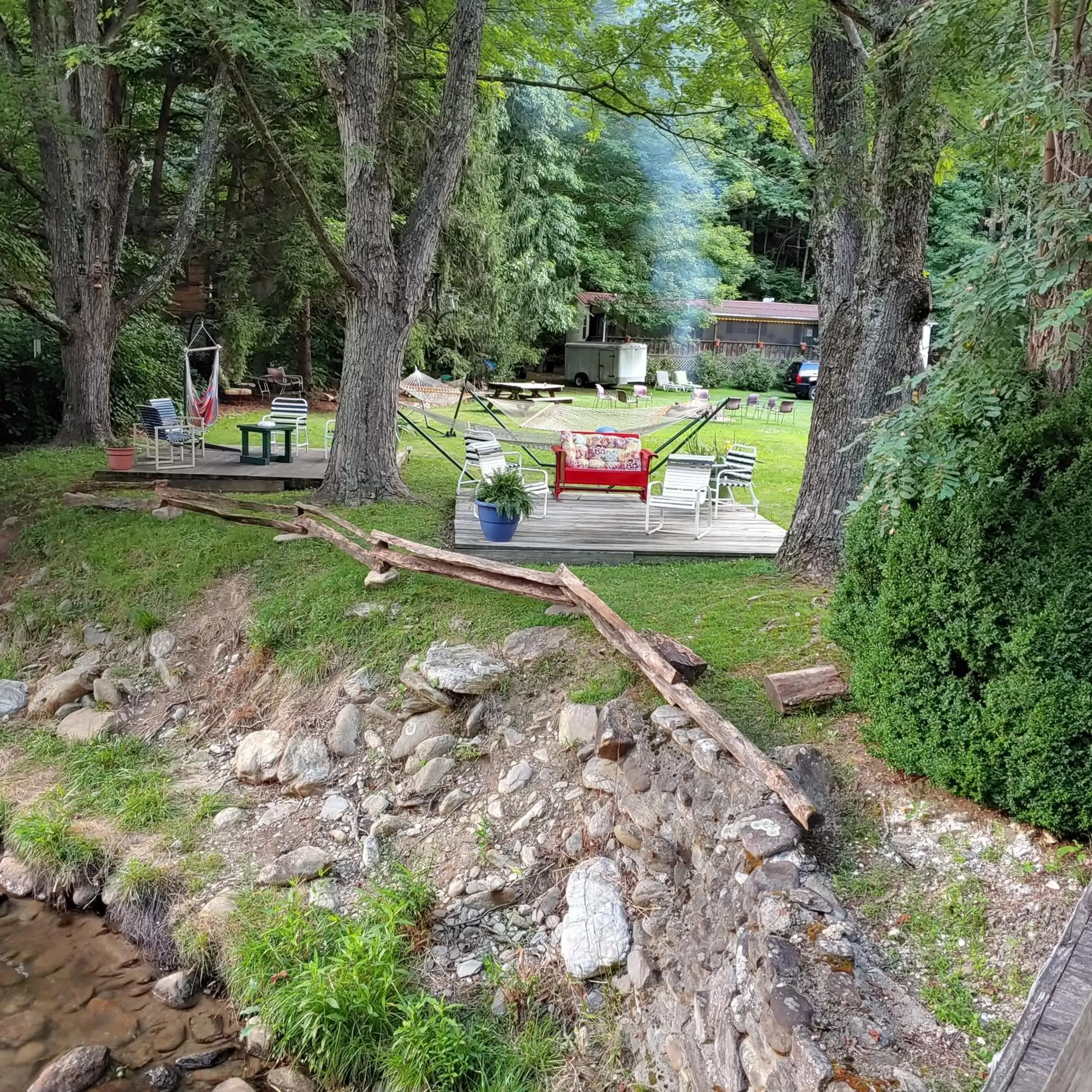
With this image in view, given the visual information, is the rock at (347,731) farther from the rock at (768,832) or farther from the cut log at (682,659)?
the rock at (768,832)

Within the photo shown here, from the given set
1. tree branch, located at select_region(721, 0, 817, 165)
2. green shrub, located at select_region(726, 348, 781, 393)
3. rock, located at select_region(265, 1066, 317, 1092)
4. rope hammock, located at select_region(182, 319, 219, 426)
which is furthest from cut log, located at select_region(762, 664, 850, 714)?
green shrub, located at select_region(726, 348, 781, 393)

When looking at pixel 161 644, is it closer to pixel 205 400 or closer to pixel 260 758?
pixel 260 758

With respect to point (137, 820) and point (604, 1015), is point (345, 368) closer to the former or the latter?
→ point (137, 820)

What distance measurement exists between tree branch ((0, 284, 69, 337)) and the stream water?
7491 millimetres

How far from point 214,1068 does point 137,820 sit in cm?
163

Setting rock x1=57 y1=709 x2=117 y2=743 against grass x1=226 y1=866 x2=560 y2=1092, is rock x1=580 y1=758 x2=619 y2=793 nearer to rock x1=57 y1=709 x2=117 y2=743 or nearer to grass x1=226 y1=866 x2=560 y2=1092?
grass x1=226 y1=866 x2=560 y2=1092

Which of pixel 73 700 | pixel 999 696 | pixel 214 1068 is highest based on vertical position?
pixel 999 696

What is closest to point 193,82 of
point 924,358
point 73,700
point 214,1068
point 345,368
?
point 345,368

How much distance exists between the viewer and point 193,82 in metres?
11.6

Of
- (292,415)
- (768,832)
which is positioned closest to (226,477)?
(292,415)

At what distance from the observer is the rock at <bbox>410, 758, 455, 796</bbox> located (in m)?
4.70

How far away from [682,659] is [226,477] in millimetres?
6415

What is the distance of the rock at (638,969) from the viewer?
339 cm

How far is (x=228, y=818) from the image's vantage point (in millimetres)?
4879
